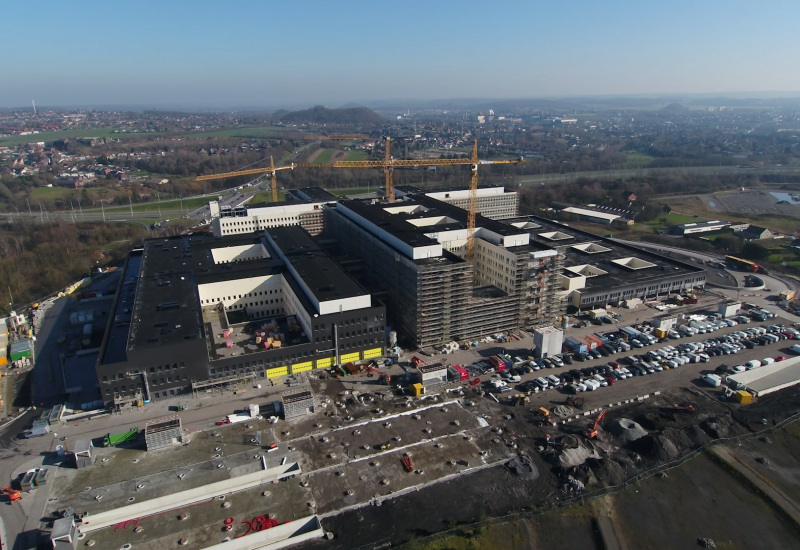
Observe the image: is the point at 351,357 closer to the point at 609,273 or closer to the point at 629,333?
the point at 629,333

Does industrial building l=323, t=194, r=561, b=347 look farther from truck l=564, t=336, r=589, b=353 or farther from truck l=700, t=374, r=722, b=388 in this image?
truck l=700, t=374, r=722, b=388

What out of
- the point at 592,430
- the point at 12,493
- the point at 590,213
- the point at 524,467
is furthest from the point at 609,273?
the point at 12,493

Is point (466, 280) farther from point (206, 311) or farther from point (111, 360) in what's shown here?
point (111, 360)

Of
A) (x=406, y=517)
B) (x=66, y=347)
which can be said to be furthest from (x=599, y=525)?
(x=66, y=347)

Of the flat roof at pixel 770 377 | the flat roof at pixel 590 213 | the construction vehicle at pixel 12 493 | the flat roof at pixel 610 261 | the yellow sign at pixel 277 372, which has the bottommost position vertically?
the flat roof at pixel 770 377

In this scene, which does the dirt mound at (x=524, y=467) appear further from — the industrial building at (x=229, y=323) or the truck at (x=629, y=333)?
the truck at (x=629, y=333)

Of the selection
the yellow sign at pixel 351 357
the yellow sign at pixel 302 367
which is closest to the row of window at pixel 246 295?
the yellow sign at pixel 302 367
